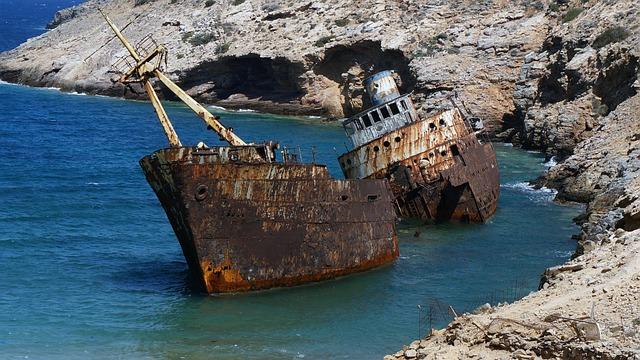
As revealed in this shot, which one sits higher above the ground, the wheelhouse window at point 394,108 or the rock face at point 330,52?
the rock face at point 330,52

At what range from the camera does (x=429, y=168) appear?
95.8 feet

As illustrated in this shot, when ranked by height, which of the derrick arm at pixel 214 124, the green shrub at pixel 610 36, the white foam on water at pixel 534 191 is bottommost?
the white foam on water at pixel 534 191

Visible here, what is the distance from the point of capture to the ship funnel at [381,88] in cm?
3042

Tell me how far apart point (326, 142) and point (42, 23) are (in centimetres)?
9625

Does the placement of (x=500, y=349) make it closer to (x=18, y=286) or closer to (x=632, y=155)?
(x=18, y=286)

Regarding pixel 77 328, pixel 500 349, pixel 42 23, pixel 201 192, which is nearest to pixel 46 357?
pixel 77 328

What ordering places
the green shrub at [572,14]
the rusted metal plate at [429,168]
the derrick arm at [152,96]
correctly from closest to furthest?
the derrick arm at [152,96], the rusted metal plate at [429,168], the green shrub at [572,14]

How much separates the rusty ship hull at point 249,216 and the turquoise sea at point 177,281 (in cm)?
45

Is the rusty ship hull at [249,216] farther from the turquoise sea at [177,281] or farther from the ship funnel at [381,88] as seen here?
the ship funnel at [381,88]

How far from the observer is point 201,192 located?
68.4 feet

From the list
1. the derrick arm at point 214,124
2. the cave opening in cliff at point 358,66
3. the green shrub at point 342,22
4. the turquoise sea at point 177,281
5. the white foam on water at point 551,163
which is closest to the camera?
the turquoise sea at point 177,281

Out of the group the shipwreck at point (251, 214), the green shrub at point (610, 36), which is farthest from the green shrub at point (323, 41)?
the shipwreck at point (251, 214)

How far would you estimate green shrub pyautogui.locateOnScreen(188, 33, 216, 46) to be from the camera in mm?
60750

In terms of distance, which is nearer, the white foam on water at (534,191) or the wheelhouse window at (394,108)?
the wheelhouse window at (394,108)
